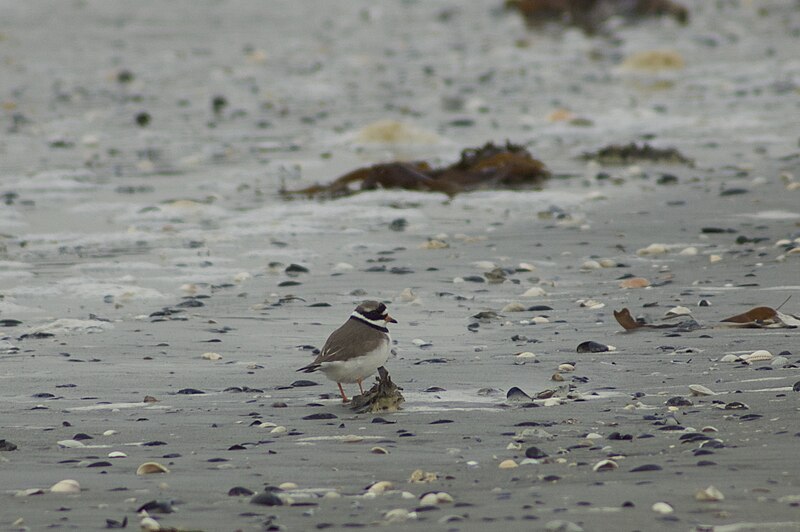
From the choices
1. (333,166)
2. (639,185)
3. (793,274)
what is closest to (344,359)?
(793,274)

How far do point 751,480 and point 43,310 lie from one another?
404 centimetres

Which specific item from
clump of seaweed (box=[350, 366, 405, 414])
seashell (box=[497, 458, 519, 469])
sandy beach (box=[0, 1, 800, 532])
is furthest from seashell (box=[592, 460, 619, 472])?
clump of seaweed (box=[350, 366, 405, 414])

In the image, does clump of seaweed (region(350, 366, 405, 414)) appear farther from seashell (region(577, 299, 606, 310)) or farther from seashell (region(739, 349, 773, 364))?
seashell (region(577, 299, 606, 310))

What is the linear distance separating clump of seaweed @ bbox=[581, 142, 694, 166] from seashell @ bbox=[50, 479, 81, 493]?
787 cm

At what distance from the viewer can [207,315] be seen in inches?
250

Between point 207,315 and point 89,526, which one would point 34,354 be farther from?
point 89,526

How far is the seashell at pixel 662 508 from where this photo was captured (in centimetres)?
325

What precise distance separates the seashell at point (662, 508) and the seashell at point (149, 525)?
1.28m

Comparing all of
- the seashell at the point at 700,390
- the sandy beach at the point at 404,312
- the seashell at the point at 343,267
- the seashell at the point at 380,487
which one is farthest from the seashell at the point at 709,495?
the seashell at the point at 343,267

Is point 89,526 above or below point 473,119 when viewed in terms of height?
below

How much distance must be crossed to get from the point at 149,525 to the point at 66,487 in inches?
18.6

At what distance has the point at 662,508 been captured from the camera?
10.7 ft

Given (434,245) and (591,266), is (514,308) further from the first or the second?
(434,245)

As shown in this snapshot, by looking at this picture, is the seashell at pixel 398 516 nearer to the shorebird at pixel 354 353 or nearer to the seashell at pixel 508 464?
the seashell at pixel 508 464
